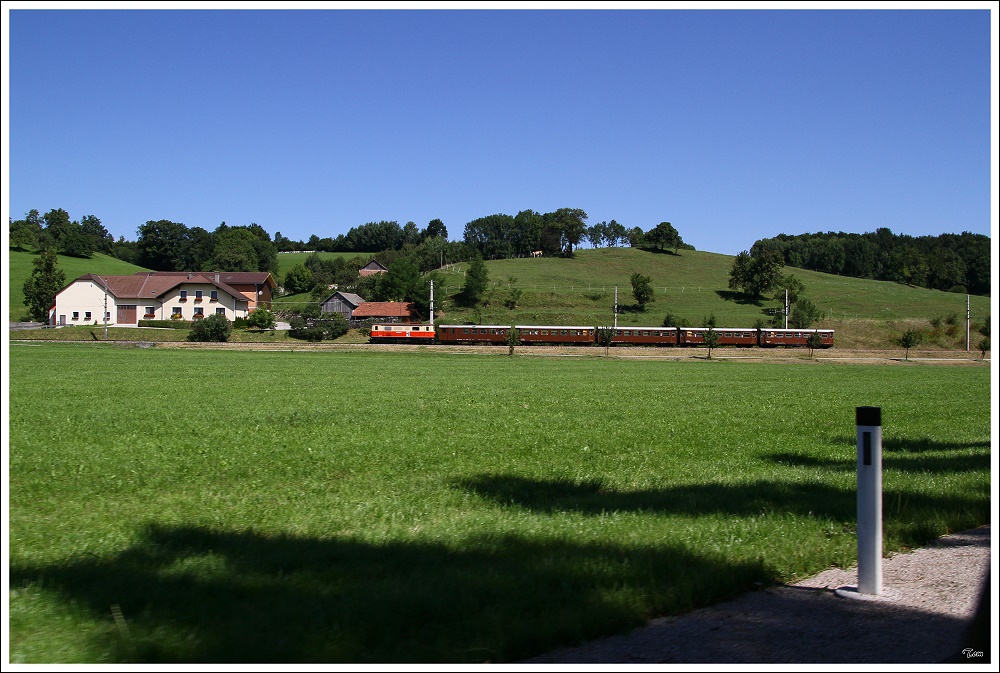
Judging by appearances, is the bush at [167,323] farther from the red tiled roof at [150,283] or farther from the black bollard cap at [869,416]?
the black bollard cap at [869,416]

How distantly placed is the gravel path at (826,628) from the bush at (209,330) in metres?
74.6

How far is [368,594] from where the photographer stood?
5148 mm

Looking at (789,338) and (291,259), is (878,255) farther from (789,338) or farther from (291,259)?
(291,259)

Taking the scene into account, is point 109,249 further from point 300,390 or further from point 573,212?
point 300,390

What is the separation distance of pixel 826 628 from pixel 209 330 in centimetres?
7567

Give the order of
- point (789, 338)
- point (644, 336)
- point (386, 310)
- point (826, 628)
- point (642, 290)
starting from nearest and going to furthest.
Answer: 1. point (826, 628)
2. point (789, 338)
3. point (644, 336)
4. point (642, 290)
5. point (386, 310)

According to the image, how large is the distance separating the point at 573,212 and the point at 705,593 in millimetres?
171168

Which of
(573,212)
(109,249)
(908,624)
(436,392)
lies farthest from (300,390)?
(573,212)

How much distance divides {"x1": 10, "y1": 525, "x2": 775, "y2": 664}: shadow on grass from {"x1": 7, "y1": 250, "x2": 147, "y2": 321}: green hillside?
5295cm

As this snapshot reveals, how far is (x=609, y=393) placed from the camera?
84.8 feet

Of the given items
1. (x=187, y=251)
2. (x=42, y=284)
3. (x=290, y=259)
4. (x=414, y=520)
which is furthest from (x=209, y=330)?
(x=290, y=259)

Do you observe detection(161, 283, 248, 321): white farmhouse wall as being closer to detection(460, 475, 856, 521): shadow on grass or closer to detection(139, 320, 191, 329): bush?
detection(139, 320, 191, 329): bush

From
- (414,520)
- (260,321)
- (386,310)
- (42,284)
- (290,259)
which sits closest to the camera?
(414,520)

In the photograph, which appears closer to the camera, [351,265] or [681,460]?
[681,460]
